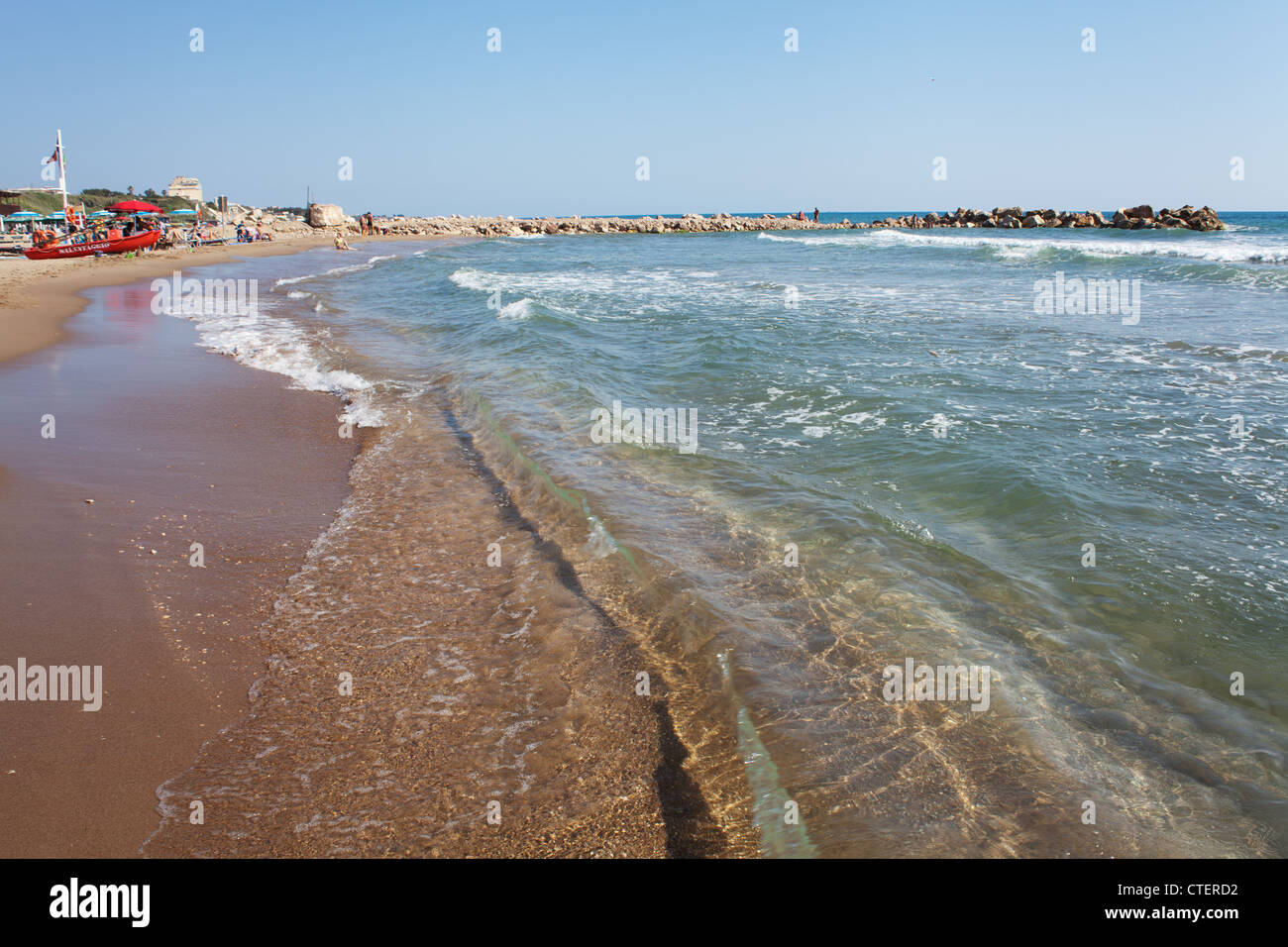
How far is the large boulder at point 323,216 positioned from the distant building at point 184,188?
52.3 ft

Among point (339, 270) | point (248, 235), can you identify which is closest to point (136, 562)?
point (339, 270)

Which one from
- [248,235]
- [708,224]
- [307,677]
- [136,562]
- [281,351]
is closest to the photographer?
[307,677]

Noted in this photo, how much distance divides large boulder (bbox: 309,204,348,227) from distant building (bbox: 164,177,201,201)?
628 inches

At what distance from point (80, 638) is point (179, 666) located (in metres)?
0.72

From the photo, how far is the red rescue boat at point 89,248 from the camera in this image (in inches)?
1140

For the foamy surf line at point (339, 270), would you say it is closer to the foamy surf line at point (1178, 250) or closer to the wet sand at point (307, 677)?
the wet sand at point (307, 677)

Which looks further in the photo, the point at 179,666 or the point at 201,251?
the point at 201,251

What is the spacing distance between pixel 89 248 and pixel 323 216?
4424 centimetres

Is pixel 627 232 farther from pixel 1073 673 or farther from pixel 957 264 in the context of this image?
pixel 1073 673

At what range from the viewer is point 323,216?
71.0 meters

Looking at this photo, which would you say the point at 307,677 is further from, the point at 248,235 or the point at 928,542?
the point at 248,235
